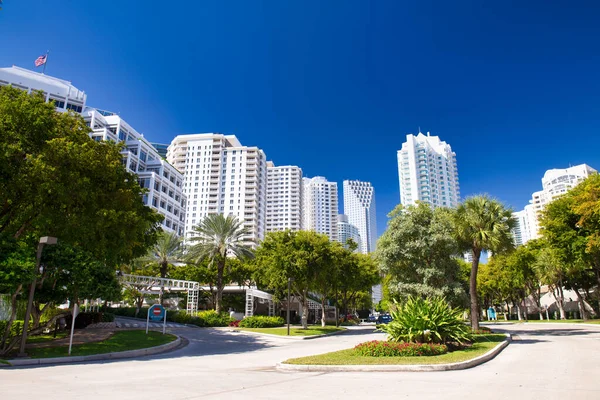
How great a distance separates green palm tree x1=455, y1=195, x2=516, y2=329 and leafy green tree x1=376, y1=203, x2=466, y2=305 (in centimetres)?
82

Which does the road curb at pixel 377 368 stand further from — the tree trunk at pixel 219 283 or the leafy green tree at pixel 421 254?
the tree trunk at pixel 219 283

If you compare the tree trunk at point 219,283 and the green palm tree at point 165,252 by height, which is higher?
the green palm tree at point 165,252

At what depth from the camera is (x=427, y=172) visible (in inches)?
7318

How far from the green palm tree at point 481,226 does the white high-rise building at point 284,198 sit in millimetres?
159474

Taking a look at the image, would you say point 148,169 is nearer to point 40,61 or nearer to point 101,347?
point 40,61

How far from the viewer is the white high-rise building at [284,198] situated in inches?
7367

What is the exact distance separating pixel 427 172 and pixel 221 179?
98.5 m

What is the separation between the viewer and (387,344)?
1390cm

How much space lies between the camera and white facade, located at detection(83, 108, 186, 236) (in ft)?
269

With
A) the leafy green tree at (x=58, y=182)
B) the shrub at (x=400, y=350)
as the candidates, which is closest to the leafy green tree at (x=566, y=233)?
the shrub at (x=400, y=350)

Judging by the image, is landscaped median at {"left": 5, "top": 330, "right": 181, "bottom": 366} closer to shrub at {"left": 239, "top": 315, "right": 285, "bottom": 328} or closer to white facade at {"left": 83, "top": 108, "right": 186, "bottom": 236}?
shrub at {"left": 239, "top": 315, "right": 285, "bottom": 328}

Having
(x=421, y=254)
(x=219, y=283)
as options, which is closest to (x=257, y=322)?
(x=219, y=283)

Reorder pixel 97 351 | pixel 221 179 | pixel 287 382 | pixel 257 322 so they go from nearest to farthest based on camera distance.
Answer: pixel 287 382, pixel 97 351, pixel 257 322, pixel 221 179

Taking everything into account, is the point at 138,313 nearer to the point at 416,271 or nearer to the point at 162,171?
the point at 416,271
